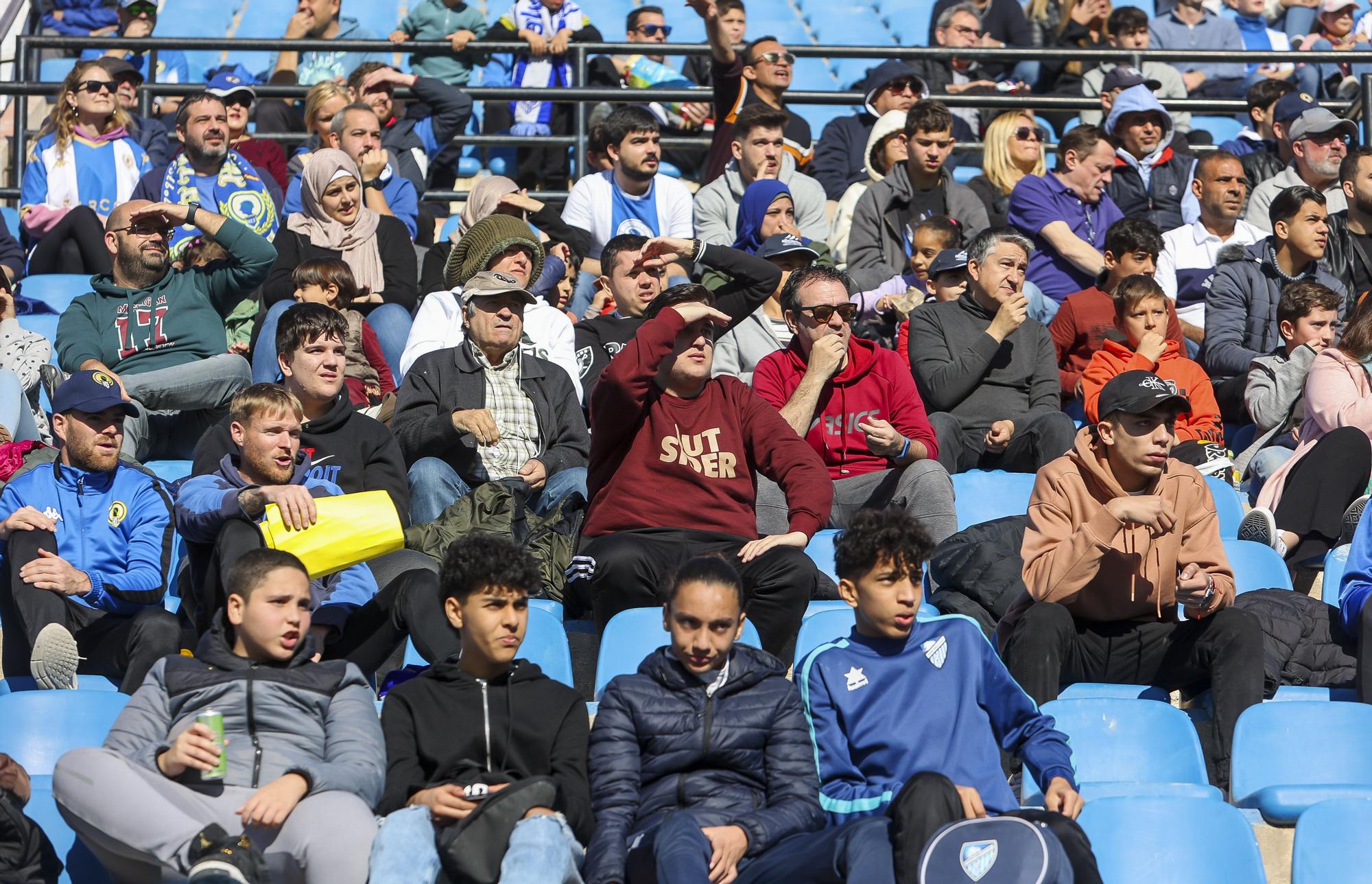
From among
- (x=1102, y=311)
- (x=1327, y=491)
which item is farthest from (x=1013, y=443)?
(x=1327, y=491)

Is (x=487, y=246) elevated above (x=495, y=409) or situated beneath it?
elevated above

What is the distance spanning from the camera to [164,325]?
6074mm

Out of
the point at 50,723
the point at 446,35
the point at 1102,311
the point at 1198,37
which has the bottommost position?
the point at 50,723

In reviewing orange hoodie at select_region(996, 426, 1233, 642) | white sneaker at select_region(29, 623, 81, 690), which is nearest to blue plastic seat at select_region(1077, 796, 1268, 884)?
orange hoodie at select_region(996, 426, 1233, 642)

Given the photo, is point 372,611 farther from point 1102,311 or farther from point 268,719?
point 1102,311

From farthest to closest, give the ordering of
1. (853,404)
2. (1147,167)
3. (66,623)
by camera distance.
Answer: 1. (1147,167)
2. (853,404)
3. (66,623)

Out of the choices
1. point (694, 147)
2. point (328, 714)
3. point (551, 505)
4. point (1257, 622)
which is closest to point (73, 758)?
point (328, 714)

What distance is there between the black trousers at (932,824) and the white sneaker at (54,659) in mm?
2074

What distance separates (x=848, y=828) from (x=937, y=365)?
2.79m

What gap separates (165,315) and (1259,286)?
13.1ft

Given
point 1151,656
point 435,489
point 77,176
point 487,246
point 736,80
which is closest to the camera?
point 1151,656

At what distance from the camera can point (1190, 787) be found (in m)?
3.84

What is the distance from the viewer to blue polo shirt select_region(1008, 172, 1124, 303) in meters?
7.17

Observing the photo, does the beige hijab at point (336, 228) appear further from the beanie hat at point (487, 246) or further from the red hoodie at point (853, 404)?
the red hoodie at point (853, 404)
